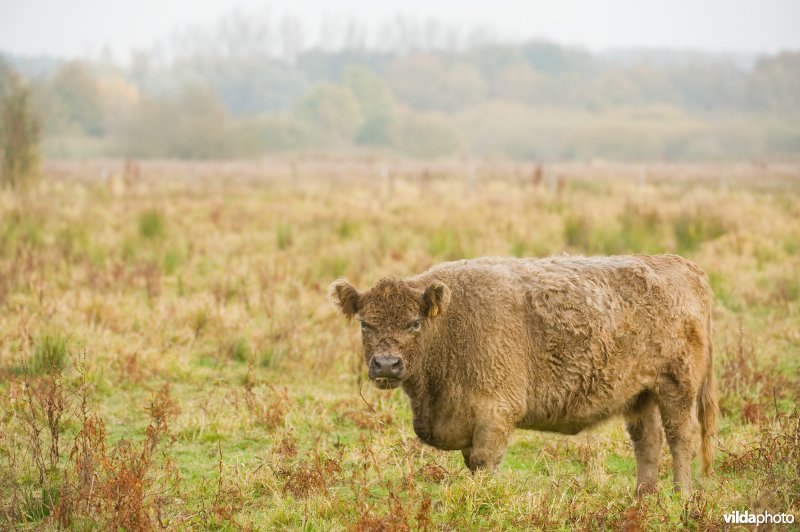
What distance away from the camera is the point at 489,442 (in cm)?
546

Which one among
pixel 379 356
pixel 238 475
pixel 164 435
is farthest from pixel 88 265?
pixel 379 356

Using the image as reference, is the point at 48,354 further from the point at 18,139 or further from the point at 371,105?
the point at 371,105

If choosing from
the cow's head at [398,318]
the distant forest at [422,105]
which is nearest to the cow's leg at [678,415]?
the cow's head at [398,318]

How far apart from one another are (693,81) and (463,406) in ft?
462

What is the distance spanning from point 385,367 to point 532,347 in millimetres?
1096

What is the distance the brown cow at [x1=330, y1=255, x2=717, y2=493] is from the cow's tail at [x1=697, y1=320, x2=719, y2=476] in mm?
31

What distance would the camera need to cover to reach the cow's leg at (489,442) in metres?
5.46

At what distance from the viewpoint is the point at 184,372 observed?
28.9 feet

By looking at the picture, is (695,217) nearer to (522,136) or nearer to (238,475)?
(238,475)

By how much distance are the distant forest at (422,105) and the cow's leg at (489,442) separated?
48.8 meters

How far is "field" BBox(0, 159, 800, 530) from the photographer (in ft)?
17.4

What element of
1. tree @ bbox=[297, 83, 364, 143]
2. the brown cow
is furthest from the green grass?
tree @ bbox=[297, 83, 364, 143]

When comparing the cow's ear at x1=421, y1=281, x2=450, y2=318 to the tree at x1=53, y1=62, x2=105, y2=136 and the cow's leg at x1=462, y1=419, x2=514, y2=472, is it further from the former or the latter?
the tree at x1=53, y1=62, x2=105, y2=136

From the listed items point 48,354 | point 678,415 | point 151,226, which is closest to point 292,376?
point 48,354
